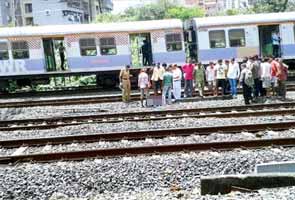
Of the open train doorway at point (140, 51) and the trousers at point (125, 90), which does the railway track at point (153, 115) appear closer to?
the trousers at point (125, 90)

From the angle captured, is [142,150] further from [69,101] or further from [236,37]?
[236,37]

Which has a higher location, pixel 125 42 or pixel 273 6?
pixel 273 6

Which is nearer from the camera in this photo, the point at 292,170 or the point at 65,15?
the point at 292,170

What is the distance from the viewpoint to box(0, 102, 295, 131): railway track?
1376 cm

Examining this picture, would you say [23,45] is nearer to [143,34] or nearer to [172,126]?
[143,34]

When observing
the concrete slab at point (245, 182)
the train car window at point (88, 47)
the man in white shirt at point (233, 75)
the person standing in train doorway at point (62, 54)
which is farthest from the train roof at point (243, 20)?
the concrete slab at point (245, 182)

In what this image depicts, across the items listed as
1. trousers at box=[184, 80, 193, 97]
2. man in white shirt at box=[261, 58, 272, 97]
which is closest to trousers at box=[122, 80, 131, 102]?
trousers at box=[184, 80, 193, 97]

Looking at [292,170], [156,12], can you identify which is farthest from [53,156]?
[156,12]

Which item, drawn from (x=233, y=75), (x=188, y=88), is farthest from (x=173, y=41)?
(x=233, y=75)

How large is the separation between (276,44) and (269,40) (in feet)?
1.28

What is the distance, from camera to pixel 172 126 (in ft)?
41.6

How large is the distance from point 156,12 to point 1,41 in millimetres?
51825

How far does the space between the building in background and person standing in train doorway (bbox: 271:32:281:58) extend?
2524 inches

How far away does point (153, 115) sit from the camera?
14.9 metres
